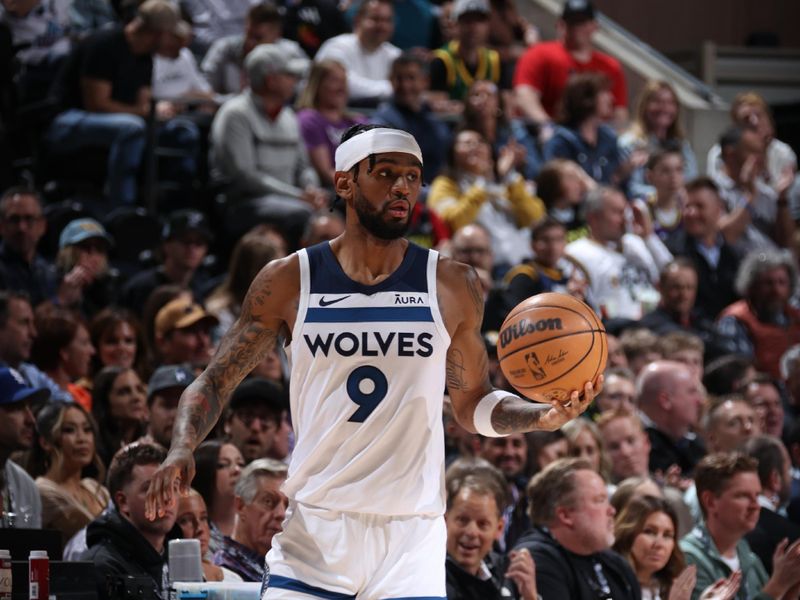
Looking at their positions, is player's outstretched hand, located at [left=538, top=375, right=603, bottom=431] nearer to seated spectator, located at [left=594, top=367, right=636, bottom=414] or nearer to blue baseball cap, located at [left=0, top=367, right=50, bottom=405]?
blue baseball cap, located at [left=0, top=367, right=50, bottom=405]

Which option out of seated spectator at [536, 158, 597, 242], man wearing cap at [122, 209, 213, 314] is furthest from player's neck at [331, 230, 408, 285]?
seated spectator at [536, 158, 597, 242]

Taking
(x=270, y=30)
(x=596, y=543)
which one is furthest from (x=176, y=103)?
(x=596, y=543)

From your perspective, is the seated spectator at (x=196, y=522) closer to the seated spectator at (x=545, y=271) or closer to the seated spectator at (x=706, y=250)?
the seated spectator at (x=545, y=271)

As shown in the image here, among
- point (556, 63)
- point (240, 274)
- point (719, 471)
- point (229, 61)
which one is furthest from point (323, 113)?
point (719, 471)

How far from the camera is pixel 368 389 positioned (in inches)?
213

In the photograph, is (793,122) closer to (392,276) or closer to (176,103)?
(176,103)

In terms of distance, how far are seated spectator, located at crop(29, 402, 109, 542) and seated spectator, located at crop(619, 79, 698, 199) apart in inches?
314

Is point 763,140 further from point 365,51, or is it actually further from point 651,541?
point 651,541

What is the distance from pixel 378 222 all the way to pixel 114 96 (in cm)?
747

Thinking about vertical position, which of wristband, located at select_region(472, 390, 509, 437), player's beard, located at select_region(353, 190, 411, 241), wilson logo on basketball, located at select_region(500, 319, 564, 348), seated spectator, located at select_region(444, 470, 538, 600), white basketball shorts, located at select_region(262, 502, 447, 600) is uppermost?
player's beard, located at select_region(353, 190, 411, 241)

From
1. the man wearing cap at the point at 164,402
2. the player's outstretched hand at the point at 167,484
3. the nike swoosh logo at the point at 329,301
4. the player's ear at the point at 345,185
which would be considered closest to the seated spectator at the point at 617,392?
the man wearing cap at the point at 164,402

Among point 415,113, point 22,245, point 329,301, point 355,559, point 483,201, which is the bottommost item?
A: point 483,201

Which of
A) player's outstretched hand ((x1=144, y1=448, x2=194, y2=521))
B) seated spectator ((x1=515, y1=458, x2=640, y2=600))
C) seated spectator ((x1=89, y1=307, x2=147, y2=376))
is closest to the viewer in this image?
player's outstretched hand ((x1=144, y1=448, x2=194, y2=521))

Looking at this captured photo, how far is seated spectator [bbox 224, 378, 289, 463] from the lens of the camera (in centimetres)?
888
